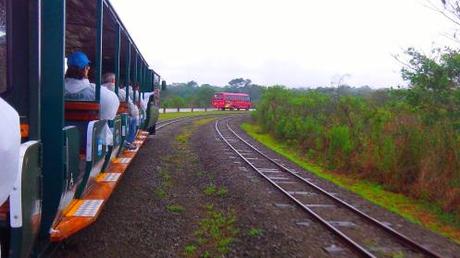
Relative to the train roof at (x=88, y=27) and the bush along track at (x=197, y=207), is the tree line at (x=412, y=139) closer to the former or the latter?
the bush along track at (x=197, y=207)

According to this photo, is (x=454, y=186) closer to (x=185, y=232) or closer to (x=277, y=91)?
(x=185, y=232)

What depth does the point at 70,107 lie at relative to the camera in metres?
5.77

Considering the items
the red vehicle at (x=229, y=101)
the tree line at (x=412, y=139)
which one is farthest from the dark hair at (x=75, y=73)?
the red vehicle at (x=229, y=101)

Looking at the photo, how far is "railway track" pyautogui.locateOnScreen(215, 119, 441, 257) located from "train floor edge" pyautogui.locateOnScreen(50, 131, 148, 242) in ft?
10.1

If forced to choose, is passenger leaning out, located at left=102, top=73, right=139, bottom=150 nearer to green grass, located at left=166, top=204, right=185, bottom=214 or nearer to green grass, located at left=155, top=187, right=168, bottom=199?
green grass, located at left=155, top=187, right=168, bottom=199

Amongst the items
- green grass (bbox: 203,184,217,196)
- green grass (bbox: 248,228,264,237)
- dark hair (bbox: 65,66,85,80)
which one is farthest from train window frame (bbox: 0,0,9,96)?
green grass (bbox: 203,184,217,196)

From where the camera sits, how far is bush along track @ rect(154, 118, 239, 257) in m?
6.64

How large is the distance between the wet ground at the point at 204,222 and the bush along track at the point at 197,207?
0.01 metres

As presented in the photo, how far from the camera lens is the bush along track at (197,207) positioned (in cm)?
664

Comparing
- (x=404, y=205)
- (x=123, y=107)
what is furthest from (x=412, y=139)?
(x=123, y=107)

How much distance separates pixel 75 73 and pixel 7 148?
386 centimetres

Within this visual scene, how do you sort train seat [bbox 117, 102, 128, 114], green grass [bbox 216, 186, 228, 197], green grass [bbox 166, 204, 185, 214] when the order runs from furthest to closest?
green grass [bbox 216, 186, 228, 197] < train seat [bbox 117, 102, 128, 114] < green grass [bbox 166, 204, 185, 214]

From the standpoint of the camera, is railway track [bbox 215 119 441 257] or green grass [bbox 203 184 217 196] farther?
green grass [bbox 203 184 217 196]

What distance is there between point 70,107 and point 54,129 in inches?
66.5
